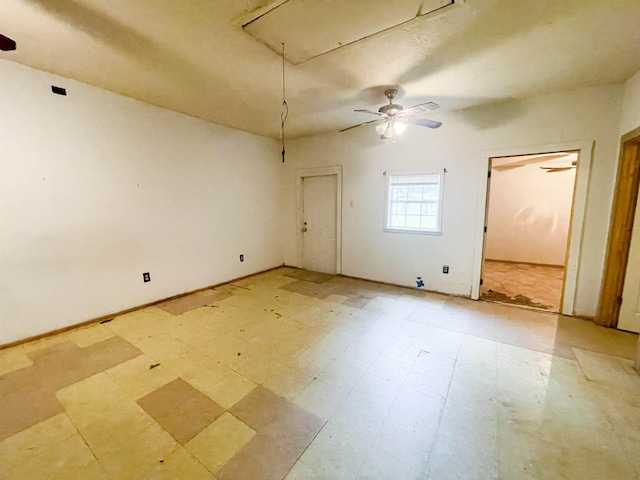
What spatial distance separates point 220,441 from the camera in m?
1.54

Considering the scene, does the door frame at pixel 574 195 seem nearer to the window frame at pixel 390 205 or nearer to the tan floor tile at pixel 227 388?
the window frame at pixel 390 205

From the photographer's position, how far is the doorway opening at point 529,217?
5.36 meters

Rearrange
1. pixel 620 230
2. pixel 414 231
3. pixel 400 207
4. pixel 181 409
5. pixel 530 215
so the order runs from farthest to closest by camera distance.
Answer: pixel 530 215
pixel 400 207
pixel 414 231
pixel 620 230
pixel 181 409

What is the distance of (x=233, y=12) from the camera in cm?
176

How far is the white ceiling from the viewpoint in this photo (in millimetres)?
1741

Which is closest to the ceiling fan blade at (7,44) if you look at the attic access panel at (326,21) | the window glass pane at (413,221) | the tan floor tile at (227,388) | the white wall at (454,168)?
the attic access panel at (326,21)

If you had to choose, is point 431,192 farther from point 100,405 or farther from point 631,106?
point 100,405

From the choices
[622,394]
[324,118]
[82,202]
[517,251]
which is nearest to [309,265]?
[324,118]

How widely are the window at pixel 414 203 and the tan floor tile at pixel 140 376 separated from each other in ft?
11.4

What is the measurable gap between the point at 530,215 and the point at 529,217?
47mm

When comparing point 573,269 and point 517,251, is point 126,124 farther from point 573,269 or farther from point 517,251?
point 517,251

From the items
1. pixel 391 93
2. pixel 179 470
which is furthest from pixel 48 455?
pixel 391 93

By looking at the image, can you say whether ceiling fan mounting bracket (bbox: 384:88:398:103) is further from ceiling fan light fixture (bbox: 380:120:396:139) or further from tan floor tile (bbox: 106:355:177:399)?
tan floor tile (bbox: 106:355:177:399)

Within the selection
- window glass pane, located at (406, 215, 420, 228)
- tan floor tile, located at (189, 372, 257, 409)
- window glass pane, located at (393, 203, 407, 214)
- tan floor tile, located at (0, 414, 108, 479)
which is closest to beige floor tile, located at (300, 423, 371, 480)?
tan floor tile, located at (189, 372, 257, 409)
